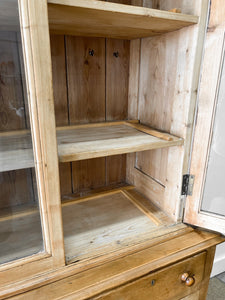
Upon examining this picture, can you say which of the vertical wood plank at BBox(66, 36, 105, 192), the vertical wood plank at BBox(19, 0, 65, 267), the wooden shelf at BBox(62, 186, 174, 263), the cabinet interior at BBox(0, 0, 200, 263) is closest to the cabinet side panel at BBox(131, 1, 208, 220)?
the cabinet interior at BBox(0, 0, 200, 263)

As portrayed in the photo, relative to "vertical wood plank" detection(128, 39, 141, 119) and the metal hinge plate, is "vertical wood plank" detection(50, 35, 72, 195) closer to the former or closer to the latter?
"vertical wood plank" detection(128, 39, 141, 119)

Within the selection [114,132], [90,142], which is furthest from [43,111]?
[114,132]

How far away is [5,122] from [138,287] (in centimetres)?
73

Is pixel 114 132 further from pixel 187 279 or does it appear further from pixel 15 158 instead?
pixel 187 279

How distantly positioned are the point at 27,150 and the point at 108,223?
543mm

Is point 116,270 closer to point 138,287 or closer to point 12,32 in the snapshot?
point 138,287

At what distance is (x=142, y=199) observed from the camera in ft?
4.15

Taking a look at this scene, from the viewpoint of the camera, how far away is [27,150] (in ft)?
2.35

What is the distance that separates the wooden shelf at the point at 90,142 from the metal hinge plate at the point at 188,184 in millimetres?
152

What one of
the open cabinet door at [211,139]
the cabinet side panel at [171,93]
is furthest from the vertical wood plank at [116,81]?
the open cabinet door at [211,139]

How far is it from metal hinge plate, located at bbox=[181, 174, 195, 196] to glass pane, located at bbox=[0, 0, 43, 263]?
0.60m

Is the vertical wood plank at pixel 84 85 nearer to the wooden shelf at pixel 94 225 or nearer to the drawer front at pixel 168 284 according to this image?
the wooden shelf at pixel 94 225

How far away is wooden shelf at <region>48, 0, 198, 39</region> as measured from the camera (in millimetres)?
669

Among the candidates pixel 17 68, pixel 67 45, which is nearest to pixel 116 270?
pixel 17 68
